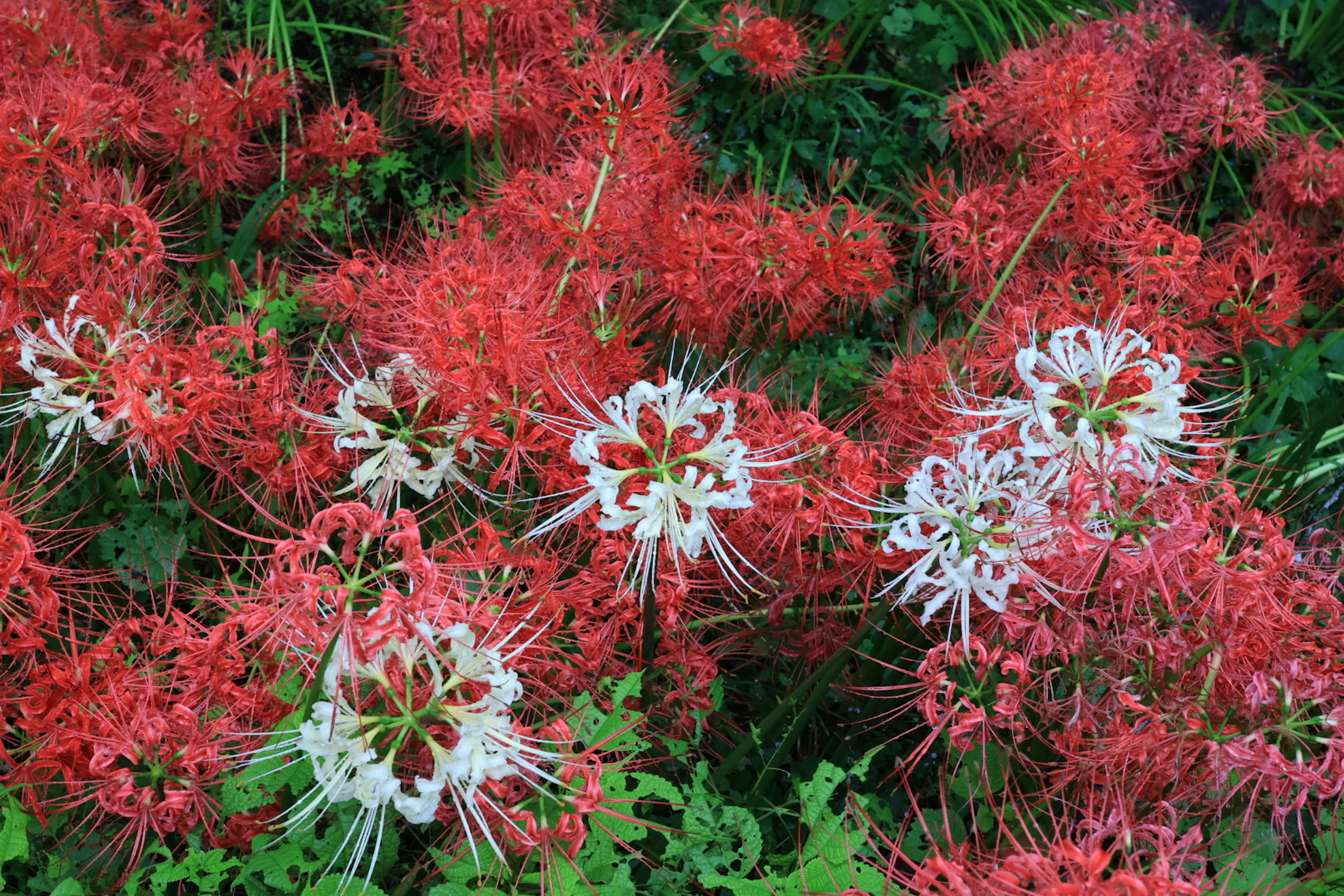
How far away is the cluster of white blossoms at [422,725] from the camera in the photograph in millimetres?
1242

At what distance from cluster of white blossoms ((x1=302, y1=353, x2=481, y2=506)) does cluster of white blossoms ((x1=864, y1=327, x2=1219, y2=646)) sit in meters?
0.72

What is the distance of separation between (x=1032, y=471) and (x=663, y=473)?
1.87ft

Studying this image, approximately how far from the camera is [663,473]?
1.45m

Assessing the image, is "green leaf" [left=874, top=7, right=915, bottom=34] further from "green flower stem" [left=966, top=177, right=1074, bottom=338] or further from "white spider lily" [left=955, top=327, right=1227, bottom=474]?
"white spider lily" [left=955, top=327, right=1227, bottom=474]

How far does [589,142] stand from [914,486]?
1.51m

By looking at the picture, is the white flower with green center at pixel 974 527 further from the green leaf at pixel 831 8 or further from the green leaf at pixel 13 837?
the green leaf at pixel 831 8

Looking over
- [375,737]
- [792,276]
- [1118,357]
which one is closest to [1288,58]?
[792,276]

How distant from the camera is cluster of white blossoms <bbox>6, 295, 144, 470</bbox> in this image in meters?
1.81

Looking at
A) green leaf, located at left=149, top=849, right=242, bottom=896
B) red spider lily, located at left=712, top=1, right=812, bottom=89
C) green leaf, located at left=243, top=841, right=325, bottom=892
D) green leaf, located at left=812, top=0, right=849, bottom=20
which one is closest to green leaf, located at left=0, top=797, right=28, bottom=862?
green leaf, located at left=149, top=849, right=242, bottom=896

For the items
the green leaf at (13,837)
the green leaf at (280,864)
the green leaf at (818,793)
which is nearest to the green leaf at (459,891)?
the green leaf at (280,864)

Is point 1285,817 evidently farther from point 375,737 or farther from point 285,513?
point 285,513

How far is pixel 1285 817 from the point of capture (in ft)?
6.04

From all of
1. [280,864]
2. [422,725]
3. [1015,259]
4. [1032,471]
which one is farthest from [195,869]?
[1015,259]

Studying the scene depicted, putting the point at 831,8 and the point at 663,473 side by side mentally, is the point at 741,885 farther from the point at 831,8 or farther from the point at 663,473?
the point at 831,8
